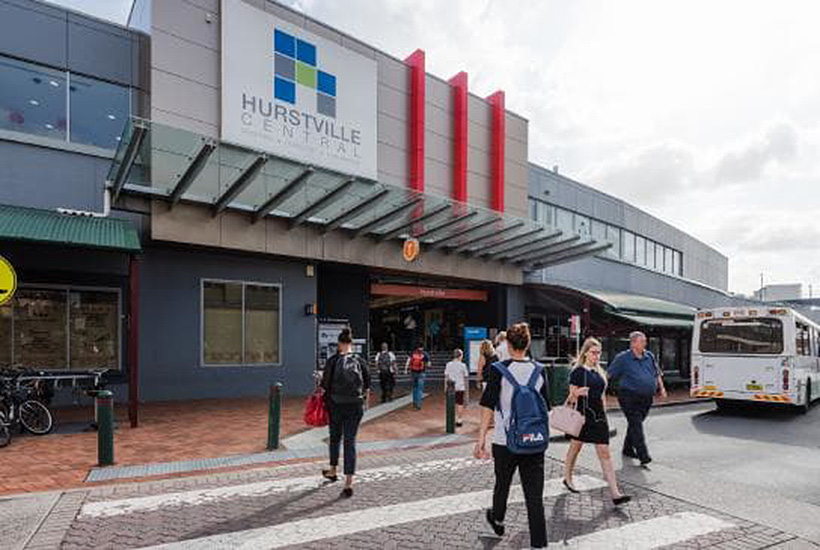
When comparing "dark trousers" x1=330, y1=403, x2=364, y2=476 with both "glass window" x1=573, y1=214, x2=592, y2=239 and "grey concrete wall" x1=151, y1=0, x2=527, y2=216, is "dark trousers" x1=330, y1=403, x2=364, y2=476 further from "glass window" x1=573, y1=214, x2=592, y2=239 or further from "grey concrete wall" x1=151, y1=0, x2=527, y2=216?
"glass window" x1=573, y1=214, x2=592, y2=239

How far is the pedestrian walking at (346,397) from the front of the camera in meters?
6.06

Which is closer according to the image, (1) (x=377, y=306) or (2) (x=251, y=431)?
(2) (x=251, y=431)

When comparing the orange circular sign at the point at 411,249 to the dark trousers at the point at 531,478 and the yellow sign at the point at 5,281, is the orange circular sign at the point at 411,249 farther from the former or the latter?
the dark trousers at the point at 531,478

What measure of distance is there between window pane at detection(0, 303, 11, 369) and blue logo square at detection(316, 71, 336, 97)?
9559 mm

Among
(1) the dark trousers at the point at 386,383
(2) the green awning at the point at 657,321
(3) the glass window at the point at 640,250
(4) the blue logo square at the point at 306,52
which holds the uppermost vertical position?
(4) the blue logo square at the point at 306,52

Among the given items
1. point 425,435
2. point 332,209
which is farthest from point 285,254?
point 425,435

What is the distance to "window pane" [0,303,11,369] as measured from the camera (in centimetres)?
1208

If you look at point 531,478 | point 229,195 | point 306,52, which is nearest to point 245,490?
point 531,478

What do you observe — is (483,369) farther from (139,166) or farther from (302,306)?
(139,166)

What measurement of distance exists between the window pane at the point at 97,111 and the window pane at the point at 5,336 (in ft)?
13.4

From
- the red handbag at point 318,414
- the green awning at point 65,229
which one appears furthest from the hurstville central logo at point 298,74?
the red handbag at point 318,414

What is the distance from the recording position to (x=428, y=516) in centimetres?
540

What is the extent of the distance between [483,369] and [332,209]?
6057mm

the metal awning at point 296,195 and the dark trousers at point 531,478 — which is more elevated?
the metal awning at point 296,195
